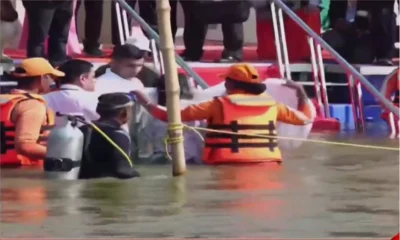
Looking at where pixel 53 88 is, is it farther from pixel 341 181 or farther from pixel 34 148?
pixel 341 181

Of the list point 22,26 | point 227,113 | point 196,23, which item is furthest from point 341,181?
point 22,26

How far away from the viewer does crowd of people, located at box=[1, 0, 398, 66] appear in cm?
1409

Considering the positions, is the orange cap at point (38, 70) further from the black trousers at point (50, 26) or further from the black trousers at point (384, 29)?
the black trousers at point (384, 29)

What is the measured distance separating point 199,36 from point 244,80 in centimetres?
356

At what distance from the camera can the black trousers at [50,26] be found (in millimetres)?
13922

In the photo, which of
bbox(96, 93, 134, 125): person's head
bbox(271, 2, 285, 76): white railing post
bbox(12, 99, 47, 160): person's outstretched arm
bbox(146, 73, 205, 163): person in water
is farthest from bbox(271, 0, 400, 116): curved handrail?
bbox(12, 99, 47, 160): person's outstretched arm

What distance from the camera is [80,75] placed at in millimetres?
11992

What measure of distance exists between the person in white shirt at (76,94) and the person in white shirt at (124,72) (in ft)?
0.94

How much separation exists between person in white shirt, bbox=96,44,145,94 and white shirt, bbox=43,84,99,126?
0.35 meters

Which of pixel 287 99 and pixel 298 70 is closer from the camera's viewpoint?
pixel 287 99

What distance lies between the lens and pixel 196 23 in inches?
603

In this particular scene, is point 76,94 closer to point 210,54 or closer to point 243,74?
point 243,74

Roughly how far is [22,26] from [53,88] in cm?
287

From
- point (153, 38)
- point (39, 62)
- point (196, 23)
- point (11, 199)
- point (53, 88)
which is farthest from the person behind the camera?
point (196, 23)
